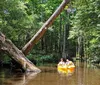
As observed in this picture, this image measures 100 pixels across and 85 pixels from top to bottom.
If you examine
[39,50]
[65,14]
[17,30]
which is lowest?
[39,50]

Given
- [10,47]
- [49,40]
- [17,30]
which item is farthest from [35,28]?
[49,40]

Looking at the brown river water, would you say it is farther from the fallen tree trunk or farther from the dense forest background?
the dense forest background

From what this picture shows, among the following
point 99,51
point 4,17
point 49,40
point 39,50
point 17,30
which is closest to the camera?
point 4,17

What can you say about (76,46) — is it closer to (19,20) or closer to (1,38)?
(19,20)

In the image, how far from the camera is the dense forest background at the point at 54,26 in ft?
82.9

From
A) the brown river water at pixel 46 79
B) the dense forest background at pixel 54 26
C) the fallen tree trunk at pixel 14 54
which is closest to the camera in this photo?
the brown river water at pixel 46 79

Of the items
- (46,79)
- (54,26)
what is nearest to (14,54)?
(46,79)

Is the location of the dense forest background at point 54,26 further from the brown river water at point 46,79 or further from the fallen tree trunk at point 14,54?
the brown river water at point 46,79

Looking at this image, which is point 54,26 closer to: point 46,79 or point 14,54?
point 14,54

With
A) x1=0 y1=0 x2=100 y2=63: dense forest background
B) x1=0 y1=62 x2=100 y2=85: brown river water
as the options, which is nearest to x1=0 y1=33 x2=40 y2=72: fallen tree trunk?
x1=0 y1=62 x2=100 y2=85: brown river water

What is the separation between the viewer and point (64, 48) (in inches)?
1960

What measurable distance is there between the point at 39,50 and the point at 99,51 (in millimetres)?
16578

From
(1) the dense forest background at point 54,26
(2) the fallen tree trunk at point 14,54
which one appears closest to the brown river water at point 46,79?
(2) the fallen tree trunk at point 14,54

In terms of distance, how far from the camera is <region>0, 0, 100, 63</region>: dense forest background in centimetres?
2528
